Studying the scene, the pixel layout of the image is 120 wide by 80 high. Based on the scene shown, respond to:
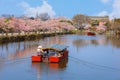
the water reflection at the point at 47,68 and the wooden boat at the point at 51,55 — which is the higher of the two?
the wooden boat at the point at 51,55

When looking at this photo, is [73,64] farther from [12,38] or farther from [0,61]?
[12,38]

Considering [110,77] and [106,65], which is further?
[106,65]

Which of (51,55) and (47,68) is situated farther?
(51,55)

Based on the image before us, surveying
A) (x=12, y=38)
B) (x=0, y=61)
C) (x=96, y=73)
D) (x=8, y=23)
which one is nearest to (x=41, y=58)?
(x=0, y=61)

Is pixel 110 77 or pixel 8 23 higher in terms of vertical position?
pixel 8 23

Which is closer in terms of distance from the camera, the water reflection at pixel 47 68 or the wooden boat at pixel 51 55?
the water reflection at pixel 47 68

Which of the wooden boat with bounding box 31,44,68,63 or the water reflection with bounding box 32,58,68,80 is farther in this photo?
the wooden boat with bounding box 31,44,68,63

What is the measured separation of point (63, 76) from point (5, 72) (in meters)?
3.32

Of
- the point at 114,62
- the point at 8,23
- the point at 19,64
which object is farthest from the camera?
the point at 8,23

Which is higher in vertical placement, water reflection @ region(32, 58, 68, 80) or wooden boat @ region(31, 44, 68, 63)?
wooden boat @ region(31, 44, 68, 63)

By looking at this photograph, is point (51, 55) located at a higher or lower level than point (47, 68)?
higher

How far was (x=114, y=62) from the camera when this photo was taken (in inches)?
896

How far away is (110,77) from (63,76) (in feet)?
8.48

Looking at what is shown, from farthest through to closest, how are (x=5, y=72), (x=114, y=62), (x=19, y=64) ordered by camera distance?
1. (x=114, y=62)
2. (x=19, y=64)
3. (x=5, y=72)
